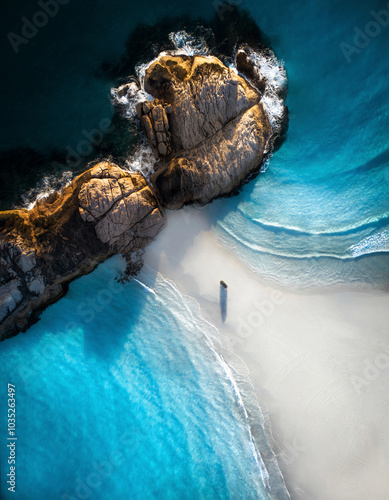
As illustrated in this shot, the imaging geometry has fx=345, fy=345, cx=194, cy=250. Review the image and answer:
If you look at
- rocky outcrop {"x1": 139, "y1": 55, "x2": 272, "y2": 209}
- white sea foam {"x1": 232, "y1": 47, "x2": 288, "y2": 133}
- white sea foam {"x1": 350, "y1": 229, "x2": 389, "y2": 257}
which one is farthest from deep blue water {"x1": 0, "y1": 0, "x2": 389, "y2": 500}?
rocky outcrop {"x1": 139, "y1": 55, "x2": 272, "y2": 209}

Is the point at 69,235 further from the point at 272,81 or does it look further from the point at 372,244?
the point at 372,244

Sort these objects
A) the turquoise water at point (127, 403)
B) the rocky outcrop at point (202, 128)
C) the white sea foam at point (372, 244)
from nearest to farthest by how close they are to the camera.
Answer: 1. the turquoise water at point (127, 403)
2. the rocky outcrop at point (202, 128)
3. the white sea foam at point (372, 244)

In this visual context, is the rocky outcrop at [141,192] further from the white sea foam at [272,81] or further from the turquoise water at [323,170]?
the turquoise water at [323,170]

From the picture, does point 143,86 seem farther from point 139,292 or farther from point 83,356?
point 83,356

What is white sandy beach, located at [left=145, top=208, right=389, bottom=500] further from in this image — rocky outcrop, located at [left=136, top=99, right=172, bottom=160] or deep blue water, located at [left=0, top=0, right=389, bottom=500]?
rocky outcrop, located at [left=136, top=99, right=172, bottom=160]

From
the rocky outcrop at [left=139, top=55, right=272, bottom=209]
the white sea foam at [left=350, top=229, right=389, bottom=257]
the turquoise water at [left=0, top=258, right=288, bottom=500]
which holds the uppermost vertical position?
the rocky outcrop at [left=139, top=55, right=272, bottom=209]

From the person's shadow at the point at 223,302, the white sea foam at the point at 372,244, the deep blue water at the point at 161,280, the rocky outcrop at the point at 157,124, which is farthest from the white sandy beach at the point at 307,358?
the rocky outcrop at the point at 157,124
